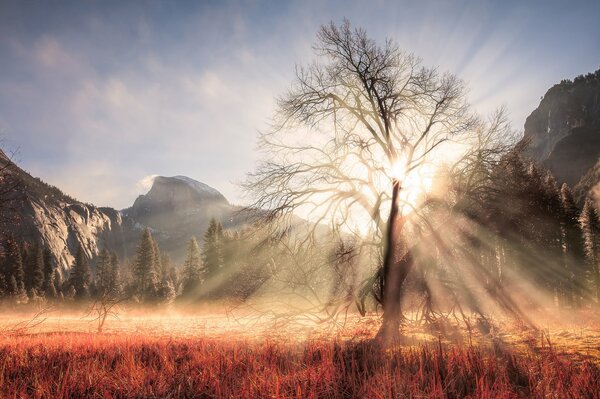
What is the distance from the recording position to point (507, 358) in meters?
3.92

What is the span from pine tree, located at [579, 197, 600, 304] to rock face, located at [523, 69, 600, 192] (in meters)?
111

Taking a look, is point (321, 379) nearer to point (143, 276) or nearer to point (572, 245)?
point (572, 245)

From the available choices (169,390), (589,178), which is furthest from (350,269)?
(589,178)

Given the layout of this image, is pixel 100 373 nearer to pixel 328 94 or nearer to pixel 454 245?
pixel 328 94

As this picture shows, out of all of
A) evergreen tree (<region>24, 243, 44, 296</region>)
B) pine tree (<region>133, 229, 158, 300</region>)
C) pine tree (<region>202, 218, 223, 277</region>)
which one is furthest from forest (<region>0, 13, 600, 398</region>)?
evergreen tree (<region>24, 243, 44, 296</region>)

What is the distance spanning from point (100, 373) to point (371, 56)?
348 inches

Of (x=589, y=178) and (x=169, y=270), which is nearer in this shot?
(x=169, y=270)

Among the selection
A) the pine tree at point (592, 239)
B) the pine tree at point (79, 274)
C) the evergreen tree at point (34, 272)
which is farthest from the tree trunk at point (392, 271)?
the evergreen tree at point (34, 272)

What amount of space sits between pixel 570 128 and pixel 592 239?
6933 inches

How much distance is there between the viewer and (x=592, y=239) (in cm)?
3725

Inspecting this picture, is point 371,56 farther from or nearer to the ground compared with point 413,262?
farther from the ground

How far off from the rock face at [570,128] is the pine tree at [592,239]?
11087 centimetres

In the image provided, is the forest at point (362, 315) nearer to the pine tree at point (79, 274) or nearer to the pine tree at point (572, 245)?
the pine tree at point (572, 245)

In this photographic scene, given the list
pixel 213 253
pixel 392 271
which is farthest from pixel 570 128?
pixel 392 271
